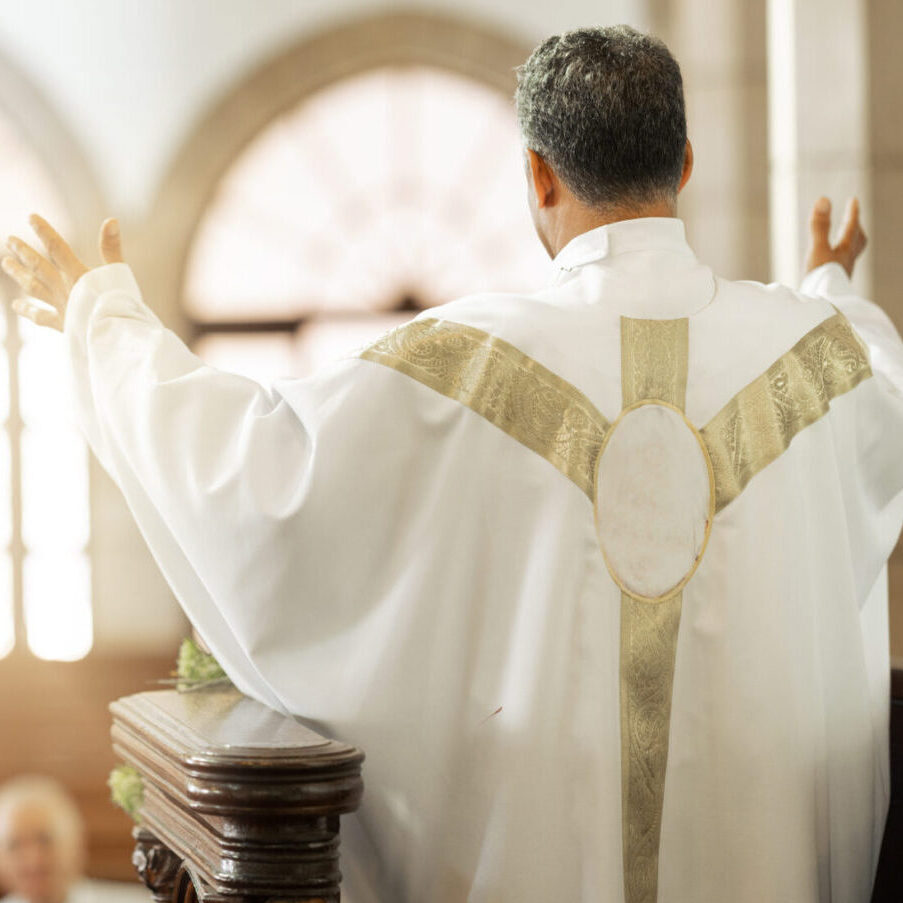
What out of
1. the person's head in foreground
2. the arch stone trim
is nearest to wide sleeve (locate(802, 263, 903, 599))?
the person's head in foreground

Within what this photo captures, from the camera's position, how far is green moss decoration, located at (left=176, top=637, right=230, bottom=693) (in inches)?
78.5

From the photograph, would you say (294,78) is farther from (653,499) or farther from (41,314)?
(653,499)

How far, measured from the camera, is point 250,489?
1704mm

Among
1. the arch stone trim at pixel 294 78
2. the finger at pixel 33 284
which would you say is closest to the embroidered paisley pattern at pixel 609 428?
the finger at pixel 33 284

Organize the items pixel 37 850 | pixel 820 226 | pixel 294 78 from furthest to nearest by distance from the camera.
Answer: pixel 294 78
pixel 37 850
pixel 820 226

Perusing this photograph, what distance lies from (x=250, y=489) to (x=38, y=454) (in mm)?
5757

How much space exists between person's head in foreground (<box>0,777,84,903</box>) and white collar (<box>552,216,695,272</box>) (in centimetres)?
401

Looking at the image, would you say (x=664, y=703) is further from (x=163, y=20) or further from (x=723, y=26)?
(x=163, y=20)

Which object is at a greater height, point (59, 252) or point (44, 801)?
point (59, 252)

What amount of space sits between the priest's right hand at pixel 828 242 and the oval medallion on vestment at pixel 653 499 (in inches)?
32.1

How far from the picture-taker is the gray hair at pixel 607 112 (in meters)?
1.77

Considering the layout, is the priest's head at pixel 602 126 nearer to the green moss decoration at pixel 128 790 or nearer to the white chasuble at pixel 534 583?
the white chasuble at pixel 534 583

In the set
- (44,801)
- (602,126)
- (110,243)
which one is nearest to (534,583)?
(602,126)

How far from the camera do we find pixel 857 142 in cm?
434
